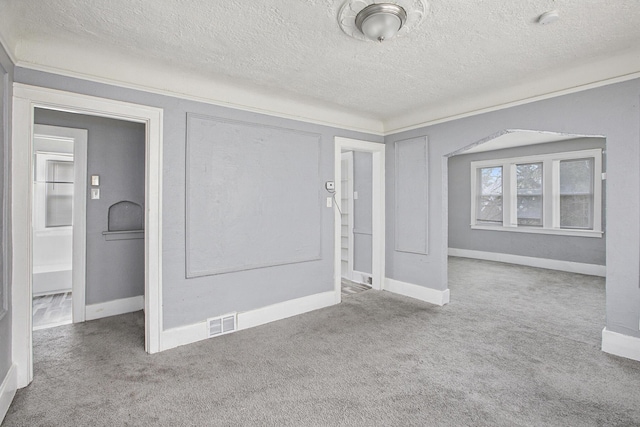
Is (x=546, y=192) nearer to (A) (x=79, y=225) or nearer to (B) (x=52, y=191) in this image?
(A) (x=79, y=225)

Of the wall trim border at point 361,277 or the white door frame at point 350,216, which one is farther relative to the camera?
the white door frame at point 350,216

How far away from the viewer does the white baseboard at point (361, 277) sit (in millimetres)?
4810

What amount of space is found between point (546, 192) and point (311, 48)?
590 cm

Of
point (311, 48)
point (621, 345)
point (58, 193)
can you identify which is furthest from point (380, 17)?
point (58, 193)

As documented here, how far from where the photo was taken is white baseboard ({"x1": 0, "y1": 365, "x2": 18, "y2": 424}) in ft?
6.04

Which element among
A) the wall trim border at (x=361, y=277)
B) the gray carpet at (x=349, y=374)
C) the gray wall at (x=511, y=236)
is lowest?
the gray carpet at (x=349, y=374)

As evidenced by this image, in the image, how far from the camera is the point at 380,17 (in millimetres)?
1856

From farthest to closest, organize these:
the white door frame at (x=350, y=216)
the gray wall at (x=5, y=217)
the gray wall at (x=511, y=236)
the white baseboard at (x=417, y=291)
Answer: the gray wall at (x=511, y=236) → the white door frame at (x=350, y=216) → the white baseboard at (x=417, y=291) → the gray wall at (x=5, y=217)

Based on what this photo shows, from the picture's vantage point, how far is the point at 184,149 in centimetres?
285

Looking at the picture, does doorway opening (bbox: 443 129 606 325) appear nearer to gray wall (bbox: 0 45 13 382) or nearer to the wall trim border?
the wall trim border

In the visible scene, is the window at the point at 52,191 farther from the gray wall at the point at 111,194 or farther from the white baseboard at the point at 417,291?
the white baseboard at the point at 417,291

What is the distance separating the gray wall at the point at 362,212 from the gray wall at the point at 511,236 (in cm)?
372

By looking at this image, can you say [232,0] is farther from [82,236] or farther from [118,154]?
[82,236]

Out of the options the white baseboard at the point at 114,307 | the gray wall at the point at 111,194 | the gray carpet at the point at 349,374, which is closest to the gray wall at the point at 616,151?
the gray carpet at the point at 349,374
